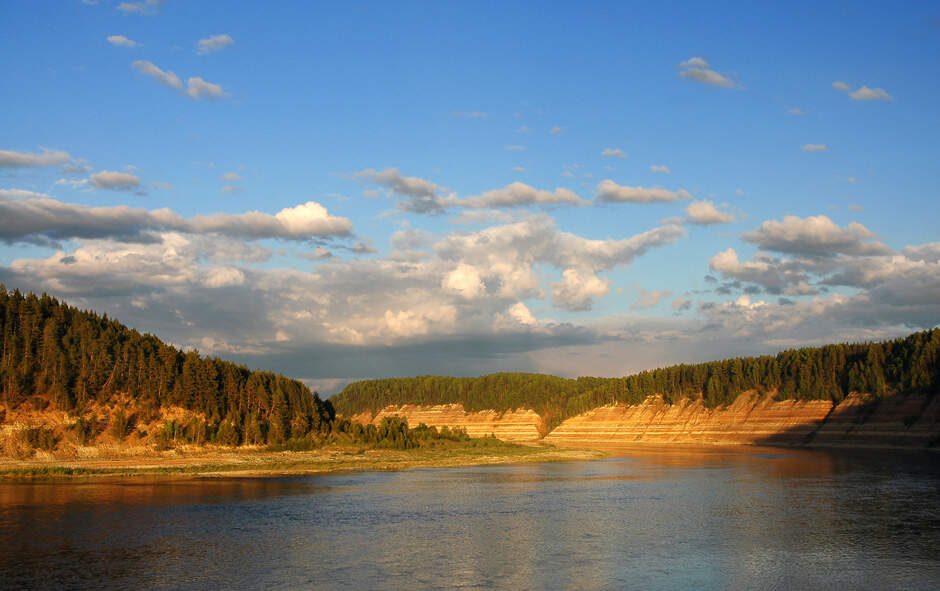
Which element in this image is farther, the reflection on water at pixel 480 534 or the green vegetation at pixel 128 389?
the green vegetation at pixel 128 389

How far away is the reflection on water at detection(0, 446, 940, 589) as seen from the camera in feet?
120

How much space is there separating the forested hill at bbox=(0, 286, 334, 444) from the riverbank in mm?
6831

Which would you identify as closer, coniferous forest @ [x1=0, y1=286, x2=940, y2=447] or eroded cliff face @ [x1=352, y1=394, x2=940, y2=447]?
coniferous forest @ [x1=0, y1=286, x2=940, y2=447]

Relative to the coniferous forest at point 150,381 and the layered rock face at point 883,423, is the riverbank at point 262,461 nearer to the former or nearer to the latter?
the coniferous forest at point 150,381

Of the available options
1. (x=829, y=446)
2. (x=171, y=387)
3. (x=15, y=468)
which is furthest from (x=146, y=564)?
(x=829, y=446)

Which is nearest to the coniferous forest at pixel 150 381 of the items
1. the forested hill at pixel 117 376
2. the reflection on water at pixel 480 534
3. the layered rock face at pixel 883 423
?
the forested hill at pixel 117 376

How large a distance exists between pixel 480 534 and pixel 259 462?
66.6m

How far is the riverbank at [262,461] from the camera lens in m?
91.0

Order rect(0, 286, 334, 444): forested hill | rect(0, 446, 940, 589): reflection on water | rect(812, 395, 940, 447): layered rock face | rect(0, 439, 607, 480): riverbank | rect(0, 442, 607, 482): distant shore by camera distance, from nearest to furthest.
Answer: rect(0, 446, 940, 589): reflection on water
rect(0, 442, 607, 482): distant shore
rect(0, 439, 607, 480): riverbank
rect(0, 286, 334, 444): forested hill
rect(812, 395, 940, 447): layered rock face

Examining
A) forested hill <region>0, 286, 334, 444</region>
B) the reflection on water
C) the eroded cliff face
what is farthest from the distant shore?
the eroded cliff face

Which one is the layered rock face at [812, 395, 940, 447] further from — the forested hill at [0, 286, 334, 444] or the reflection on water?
the forested hill at [0, 286, 334, 444]

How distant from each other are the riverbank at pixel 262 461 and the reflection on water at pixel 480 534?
11.2 meters

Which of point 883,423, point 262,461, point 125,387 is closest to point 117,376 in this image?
point 125,387

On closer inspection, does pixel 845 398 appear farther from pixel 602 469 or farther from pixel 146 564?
pixel 146 564
